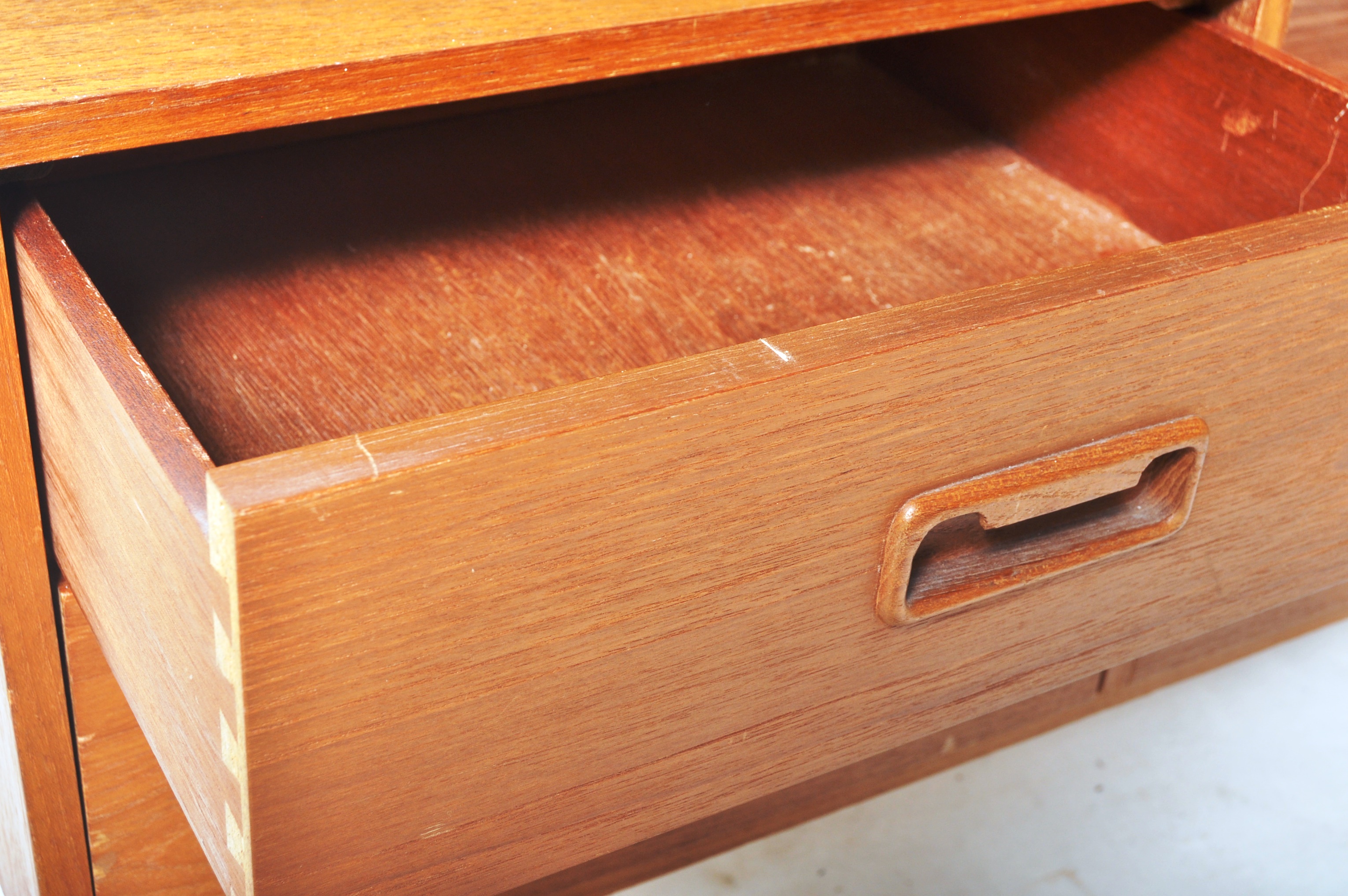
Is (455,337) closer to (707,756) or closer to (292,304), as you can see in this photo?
(292,304)

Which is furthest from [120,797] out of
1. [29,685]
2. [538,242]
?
[538,242]

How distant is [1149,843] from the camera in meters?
0.67

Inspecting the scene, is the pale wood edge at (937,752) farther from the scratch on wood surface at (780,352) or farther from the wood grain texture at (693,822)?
A: the scratch on wood surface at (780,352)

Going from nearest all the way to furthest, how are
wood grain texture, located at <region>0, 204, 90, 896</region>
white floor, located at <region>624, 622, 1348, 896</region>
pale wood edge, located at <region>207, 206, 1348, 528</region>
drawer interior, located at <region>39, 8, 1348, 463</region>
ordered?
1. pale wood edge, located at <region>207, 206, 1348, 528</region>
2. wood grain texture, located at <region>0, 204, 90, 896</region>
3. drawer interior, located at <region>39, 8, 1348, 463</region>
4. white floor, located at <region>624, 622, 1348, 896</region>

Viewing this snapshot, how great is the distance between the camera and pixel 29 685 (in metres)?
0.47

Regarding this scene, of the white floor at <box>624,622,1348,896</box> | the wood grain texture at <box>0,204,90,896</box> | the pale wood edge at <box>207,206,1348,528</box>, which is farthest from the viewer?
the white floor at <box>624,622,1348,896</box>

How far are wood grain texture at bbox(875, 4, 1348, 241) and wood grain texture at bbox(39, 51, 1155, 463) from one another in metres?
0.02

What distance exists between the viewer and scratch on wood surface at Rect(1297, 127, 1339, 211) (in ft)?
1.77

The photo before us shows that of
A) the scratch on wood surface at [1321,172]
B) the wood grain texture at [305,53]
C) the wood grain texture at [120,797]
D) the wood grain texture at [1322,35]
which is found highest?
the wood grain texture at [1322,35]

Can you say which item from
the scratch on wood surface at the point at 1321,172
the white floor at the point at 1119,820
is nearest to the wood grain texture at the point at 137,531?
the white floor at the point at 1119,820

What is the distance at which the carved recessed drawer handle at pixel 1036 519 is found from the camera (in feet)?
1.27

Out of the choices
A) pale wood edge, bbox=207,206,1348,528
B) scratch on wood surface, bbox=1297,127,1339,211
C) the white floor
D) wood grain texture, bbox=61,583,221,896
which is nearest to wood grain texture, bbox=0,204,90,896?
wood grain texture, bbox=61,583,221,896

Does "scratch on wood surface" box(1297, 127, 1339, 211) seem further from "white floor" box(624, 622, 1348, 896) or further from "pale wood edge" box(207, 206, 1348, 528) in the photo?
"white floor" box(624, 622, 1348, 896)

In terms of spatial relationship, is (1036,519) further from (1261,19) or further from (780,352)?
(1261,19)
